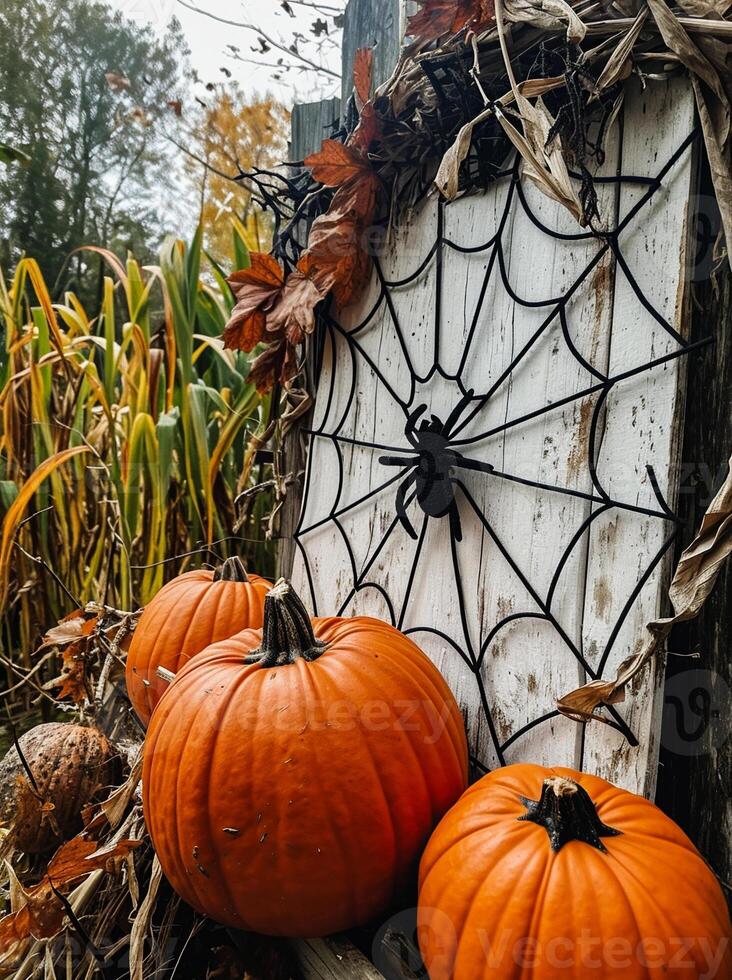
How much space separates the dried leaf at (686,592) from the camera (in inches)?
23.0

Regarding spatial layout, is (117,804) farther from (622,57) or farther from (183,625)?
(622,57)

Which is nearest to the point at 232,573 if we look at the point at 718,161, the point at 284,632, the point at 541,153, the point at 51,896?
the point at 284,632

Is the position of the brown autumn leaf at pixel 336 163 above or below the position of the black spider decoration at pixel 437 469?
above

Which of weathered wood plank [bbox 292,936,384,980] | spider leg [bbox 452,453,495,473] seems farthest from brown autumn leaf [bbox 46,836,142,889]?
spider leg [bbox 452,453,495,473]

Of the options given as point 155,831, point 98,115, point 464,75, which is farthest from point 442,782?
point 98,115

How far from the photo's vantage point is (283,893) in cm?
66

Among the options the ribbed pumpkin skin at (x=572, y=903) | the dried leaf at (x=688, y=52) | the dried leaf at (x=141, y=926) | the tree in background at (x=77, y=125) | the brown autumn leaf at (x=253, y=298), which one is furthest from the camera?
the tree in background at (x=77, y=125)

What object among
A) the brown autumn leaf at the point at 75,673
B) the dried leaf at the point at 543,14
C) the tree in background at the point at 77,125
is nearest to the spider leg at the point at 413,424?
the dried leaf at the point at 543,14

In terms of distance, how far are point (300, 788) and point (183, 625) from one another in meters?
0.48

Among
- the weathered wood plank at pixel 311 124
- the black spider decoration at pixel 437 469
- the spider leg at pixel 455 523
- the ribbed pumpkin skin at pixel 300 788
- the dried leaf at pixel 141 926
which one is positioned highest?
the weathered wood plank at pixel 311 124

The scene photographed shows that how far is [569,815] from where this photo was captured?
1.82 ft

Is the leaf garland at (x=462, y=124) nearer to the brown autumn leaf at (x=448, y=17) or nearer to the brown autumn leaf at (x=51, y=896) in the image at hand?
the brown autumn leaf at (x=448, y=17)

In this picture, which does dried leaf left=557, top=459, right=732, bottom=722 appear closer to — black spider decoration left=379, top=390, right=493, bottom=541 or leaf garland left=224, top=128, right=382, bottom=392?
black spider decoration left=379, top=390, right=493, bottom=541

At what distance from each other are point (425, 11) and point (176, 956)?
1226 millimetres
